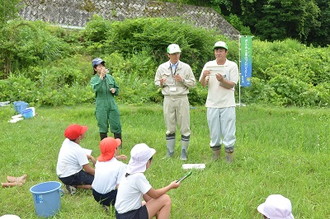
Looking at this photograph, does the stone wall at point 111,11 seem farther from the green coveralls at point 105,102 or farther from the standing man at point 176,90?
the standing man at point 176,90

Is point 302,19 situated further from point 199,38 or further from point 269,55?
point 199,38

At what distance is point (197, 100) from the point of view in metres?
13.3

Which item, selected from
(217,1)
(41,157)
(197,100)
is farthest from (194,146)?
(217,1)

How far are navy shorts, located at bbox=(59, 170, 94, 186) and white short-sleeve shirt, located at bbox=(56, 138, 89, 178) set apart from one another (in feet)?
0.18

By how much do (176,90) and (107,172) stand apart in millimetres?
2442

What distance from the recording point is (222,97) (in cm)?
618

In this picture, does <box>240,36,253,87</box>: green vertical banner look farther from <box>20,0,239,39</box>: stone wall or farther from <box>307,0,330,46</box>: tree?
<box>307,0,330,46</box>: tree

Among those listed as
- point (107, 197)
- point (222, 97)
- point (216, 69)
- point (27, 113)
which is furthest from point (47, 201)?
point (27, 113)

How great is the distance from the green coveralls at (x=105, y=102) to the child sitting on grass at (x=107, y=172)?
2483 mm

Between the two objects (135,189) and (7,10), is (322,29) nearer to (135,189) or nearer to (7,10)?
(7,10)

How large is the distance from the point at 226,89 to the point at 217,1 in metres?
21.7

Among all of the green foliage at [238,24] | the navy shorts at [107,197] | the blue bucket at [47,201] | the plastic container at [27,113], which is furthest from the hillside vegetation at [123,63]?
A: the green foliage at [238,24]

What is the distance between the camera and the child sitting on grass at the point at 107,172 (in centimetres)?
440

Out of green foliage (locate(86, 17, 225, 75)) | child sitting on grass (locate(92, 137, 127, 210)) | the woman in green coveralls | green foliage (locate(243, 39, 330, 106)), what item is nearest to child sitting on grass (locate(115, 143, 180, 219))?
child sitting on grass (locate(92, 137, 127, 210))
